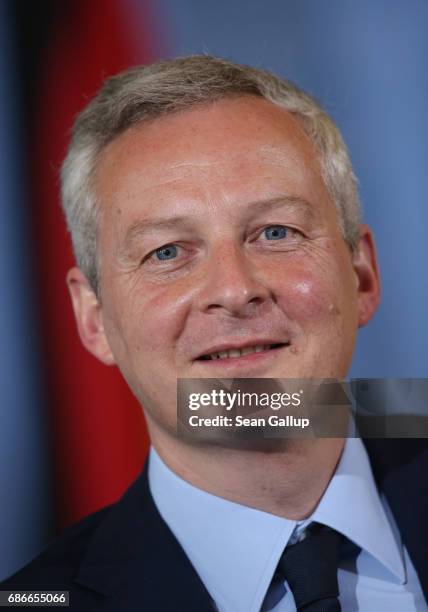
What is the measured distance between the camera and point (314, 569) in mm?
1302

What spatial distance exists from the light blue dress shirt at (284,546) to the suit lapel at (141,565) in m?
0.04

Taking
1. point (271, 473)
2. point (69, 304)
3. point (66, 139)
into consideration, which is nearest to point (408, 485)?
point (271, 473)

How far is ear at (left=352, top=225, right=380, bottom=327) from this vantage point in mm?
1593

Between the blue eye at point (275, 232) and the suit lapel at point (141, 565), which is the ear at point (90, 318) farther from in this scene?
the blue eye at point (275, 232)

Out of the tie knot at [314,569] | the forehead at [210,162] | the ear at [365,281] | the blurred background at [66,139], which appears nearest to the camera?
the tie knot at [314,569]

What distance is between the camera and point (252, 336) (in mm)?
1310

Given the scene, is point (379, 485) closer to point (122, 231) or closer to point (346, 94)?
point (122, 231)

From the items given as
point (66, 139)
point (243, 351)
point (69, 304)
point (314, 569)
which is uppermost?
point (66, 139)

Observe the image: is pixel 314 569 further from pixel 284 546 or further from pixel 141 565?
pixel 141 565

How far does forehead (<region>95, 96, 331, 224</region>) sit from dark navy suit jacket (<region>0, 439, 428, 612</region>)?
1.74ft

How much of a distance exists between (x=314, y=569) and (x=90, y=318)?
2.20 feet

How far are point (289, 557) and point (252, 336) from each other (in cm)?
37

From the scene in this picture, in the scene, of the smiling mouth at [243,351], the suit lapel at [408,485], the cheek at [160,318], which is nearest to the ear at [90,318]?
the cheek at [160,318]

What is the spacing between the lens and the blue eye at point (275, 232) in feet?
4.60
